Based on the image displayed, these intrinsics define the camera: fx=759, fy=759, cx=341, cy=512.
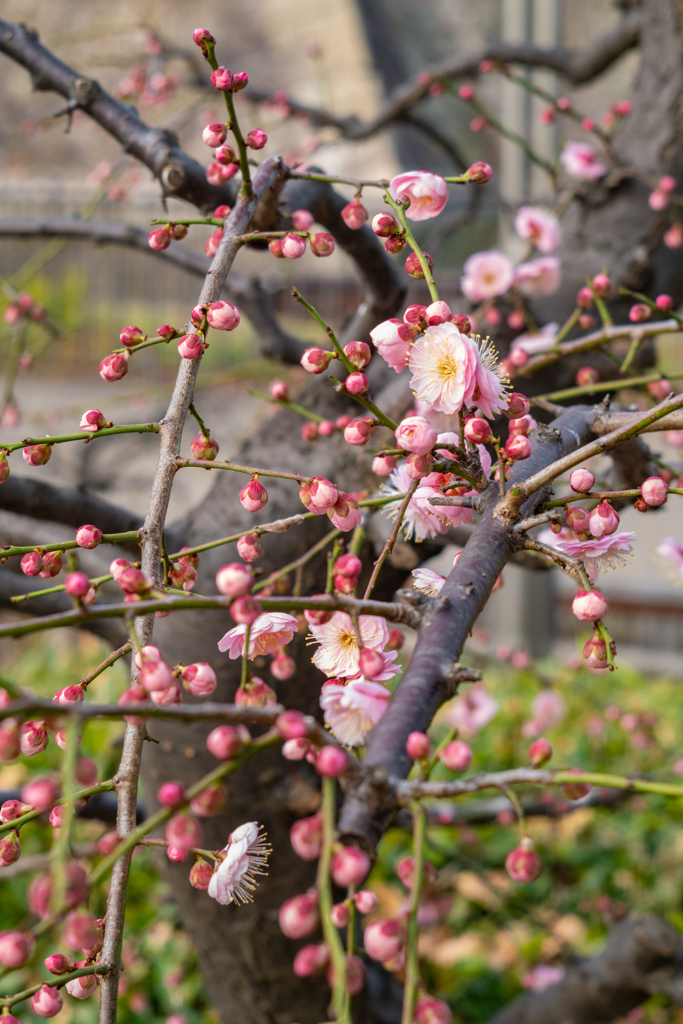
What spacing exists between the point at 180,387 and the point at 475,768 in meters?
1.82

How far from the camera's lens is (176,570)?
0.45m

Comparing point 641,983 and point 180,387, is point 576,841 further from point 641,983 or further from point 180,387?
point 180,387

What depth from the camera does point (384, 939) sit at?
0.28 metres

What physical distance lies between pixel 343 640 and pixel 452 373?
0.17m

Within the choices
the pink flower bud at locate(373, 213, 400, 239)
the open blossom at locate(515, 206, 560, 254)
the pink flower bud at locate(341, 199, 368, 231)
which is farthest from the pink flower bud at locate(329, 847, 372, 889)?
the open blossom at locate(515, 206, 560, 254)

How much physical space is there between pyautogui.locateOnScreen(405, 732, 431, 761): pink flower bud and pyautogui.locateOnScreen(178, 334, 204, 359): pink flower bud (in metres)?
0.26

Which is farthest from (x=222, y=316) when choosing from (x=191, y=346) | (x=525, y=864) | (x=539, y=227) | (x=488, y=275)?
(x=539, y=227)

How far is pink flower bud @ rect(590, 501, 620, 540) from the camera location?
1.36ft

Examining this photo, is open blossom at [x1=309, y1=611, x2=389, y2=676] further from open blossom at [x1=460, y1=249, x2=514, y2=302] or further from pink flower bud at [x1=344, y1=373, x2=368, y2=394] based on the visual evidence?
open blossom at [x1=460, y1=249, x2=514, y2=302]

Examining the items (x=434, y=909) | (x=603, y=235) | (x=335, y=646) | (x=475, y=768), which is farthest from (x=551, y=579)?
(x=335, y=646)

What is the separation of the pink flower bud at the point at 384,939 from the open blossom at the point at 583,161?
1.15 metres

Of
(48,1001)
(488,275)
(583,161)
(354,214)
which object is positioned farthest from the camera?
(583,161)

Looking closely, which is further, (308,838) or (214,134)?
(214,134)

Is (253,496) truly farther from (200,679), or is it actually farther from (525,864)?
(525,864)
